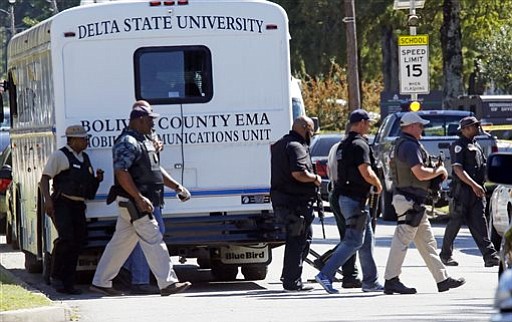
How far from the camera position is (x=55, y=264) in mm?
15453

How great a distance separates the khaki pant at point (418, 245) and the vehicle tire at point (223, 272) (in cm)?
300

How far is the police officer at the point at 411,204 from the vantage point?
1446 cm

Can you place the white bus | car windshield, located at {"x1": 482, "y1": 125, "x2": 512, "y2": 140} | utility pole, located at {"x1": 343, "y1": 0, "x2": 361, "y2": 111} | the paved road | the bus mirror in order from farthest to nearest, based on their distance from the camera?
1. utility pole, located at {"x1": 343, "y1": 0, "x2": 361, "y2": 111}
2. car windshield, located at {"x1": 482, "y1": 125, "x2": 512, "y2": 140}
3. the white bus
4. the paved road
5. the bus mirror

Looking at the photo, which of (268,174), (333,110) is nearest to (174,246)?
(268,174)

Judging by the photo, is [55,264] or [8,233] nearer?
[55,264]

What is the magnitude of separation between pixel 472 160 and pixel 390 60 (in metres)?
40.3

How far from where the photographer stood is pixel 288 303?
13.9m

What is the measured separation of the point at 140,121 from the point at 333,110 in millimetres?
45989

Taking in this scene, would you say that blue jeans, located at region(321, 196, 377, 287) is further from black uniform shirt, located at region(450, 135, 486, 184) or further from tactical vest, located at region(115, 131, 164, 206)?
black uniform shirt, located at region(450, 135, 486, 184)

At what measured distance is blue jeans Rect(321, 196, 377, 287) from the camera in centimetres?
1483

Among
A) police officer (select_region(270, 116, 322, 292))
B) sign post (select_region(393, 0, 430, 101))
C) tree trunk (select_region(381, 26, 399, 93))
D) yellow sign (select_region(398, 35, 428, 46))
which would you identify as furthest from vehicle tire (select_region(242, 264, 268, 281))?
tree trunk (select_region(381, 26, 399, 93))

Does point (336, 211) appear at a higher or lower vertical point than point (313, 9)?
lower

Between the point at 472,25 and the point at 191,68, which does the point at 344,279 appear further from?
the point at 472,25

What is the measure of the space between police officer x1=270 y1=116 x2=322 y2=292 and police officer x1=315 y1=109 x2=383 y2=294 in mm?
324
